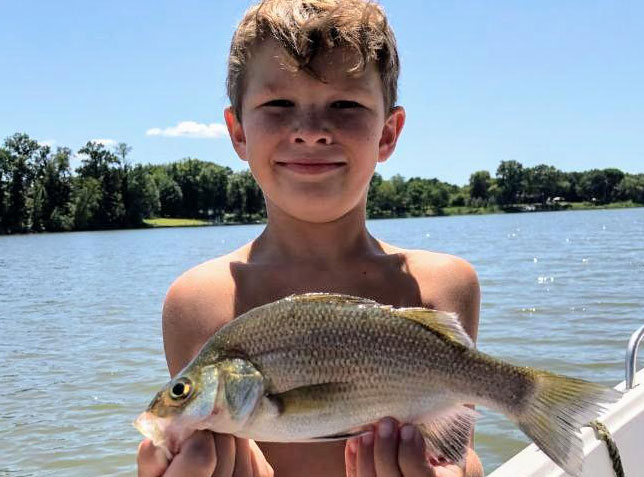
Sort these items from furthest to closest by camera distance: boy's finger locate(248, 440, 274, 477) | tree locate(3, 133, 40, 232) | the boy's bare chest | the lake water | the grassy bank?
1. the grassy bank
2. tree locate(3, 133, 40, 232)
3. the lake water
4. the boy's bare chest
5. boy's finger locate(248, 440, 274, 477)

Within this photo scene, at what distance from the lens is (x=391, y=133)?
275 centimetres

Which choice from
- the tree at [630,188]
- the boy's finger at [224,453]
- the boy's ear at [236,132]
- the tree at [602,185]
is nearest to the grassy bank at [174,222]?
the tree at [602,185]

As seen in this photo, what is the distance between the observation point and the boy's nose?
2.28m

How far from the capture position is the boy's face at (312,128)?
7.57ft

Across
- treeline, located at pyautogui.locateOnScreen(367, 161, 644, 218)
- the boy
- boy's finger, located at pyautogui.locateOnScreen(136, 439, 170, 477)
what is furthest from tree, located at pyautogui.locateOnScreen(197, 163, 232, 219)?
boy's finger, located at pyautogui.locateOnScreen(136, 439, 170, 477)

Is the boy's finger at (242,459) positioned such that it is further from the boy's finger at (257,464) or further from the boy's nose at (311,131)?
the boy's nose at (311,131)

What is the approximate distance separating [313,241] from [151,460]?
116cm

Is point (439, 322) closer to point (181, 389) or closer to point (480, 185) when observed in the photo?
point (181, 389)

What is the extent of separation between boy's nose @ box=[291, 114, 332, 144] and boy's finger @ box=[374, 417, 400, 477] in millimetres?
995

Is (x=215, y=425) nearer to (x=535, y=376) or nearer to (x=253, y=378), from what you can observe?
(x=253, y=378)

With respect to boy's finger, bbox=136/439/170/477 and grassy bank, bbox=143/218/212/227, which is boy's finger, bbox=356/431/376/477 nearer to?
boy's finger, bbox=136/439/170/477

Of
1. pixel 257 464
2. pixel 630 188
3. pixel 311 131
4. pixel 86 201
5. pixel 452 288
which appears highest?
pixel 630 188

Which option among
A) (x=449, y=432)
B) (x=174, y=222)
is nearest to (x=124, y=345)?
(x=449, y=432)

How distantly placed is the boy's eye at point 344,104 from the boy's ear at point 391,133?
1.03ft
